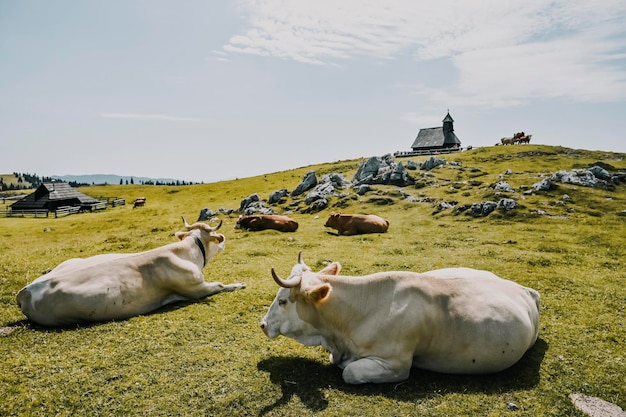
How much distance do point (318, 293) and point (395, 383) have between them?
2105 millimetres

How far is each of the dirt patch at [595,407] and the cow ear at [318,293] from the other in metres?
4.49

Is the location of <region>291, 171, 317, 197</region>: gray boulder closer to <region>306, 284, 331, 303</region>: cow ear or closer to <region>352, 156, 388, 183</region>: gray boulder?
<region>352, 156, 388, 183</region>: gray boulder

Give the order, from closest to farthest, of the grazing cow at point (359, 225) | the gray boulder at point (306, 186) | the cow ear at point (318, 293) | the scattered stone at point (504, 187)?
1. the cow ear at point (318, 293)
2. the grazing cow at point (359, 225)
3. the scattered stone at point (504, 187)
4. the gray boulder at point (306, 186)

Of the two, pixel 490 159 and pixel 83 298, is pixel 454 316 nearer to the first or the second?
pixel 83 298

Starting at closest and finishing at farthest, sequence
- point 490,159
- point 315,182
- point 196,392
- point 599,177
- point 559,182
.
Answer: point 196,392, point 559,182, point 599,177, point 315,182, point 490,159

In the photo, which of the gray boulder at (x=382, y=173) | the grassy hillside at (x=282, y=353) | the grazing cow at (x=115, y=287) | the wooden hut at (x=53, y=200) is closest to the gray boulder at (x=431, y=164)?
the gray boulder at (x=382, y=173)

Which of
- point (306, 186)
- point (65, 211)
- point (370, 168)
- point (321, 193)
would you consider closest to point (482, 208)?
point (321, 193)

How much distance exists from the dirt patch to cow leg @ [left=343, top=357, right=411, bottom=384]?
109 inches

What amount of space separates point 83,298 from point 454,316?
8.63 metres

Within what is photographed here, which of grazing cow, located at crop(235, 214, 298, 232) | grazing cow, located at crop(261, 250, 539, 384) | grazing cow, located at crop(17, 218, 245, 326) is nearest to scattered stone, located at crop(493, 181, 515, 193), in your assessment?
grazing cow, located at crop(235, 214, 298, 232)

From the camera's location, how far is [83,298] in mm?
Result: 10195

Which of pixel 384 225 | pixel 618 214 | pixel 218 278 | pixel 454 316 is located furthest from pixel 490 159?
pixel 454 316

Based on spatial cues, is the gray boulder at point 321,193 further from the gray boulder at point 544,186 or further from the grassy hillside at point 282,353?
Answer: the grassy hillside at point 282,353

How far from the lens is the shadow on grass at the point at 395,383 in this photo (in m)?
7.06
